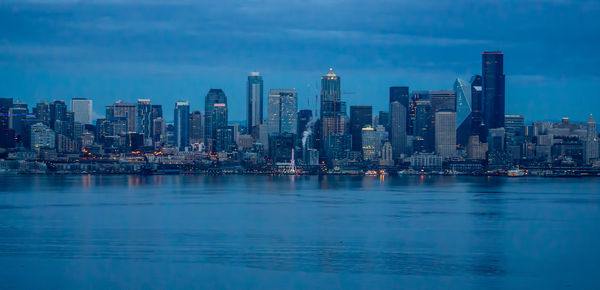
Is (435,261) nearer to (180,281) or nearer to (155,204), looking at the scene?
(180,281)

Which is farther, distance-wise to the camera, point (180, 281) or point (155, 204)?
point (155, 204)

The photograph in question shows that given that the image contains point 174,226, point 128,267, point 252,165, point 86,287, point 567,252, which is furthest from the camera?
point 252,165

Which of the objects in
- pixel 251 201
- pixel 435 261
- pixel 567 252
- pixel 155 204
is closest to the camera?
pixel 435 261

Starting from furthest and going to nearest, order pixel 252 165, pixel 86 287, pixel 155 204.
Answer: pixel 252 165 → pixel 155 204 → pixel 86 287

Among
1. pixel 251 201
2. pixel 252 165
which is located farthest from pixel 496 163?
pixel 251 201

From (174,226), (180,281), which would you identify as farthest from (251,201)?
(180,281)

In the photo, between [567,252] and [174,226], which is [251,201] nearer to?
[174,226]
